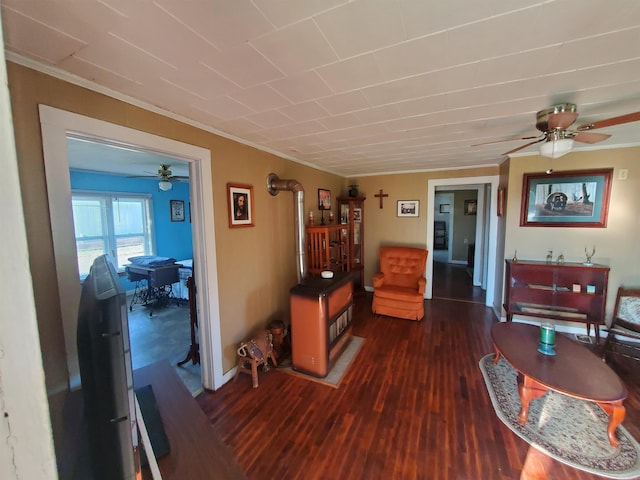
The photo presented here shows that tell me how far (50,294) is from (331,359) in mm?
2199

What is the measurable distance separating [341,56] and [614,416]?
2766mm

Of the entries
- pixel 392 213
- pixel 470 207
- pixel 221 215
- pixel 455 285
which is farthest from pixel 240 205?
pixel 470 207

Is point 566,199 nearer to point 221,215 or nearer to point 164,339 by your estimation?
point 221,215

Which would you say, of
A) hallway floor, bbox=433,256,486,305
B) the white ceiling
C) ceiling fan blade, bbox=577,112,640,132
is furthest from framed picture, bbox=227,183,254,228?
hallway floor, bbox=433,256,486,305

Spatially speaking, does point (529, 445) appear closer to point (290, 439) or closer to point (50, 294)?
point (290, 439)

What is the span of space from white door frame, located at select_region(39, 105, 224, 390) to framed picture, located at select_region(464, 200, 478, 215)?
276 inches

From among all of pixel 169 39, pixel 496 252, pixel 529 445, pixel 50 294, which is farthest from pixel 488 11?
pixel 496 252

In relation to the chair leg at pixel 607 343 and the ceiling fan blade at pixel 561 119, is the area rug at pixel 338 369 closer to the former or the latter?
the chair leg at pixel 607 343

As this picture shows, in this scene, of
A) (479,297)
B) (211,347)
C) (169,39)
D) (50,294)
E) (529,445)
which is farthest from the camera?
(479,297)

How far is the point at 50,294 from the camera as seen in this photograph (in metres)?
1.34

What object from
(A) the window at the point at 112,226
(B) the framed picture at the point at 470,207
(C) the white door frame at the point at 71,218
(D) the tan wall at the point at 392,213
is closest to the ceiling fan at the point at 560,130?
(D) the tan wall at the point at 392,213

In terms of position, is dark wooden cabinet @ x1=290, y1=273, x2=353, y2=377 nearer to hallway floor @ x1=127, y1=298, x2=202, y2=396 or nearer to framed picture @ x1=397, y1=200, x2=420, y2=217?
hallway floor @ x1=127, y1=298, x2=202, y2=396

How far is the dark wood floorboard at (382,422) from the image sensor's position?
5.38ft

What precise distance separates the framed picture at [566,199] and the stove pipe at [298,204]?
2.86 m
